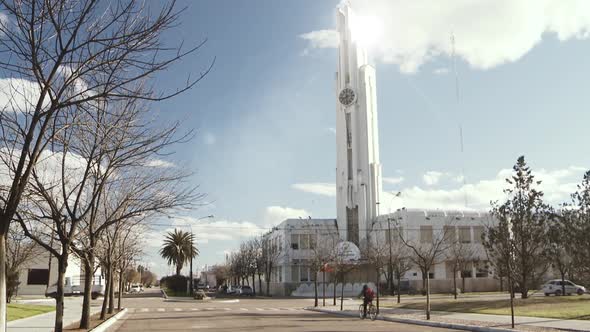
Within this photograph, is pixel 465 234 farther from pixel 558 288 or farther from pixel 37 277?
pixel 37 277

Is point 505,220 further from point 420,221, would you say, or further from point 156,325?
point 420,221

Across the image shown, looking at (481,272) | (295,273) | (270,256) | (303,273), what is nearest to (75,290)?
(270,256)

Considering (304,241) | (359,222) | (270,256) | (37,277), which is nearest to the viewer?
(37,277)

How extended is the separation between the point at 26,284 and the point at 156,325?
5502 cm

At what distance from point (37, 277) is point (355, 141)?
153 ft

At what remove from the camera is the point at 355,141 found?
8025 centimetres

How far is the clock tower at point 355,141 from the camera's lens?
78.2 m

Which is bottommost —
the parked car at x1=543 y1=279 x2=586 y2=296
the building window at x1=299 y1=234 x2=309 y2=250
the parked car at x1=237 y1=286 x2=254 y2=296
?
the parked car at x1=237 y1=286 x2=254 y2=296

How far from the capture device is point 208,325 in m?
23.9

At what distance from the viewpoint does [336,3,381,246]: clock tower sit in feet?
257

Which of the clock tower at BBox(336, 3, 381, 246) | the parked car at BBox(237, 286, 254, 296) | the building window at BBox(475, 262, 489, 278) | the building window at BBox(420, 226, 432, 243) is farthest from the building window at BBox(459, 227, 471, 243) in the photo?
the parked car at BBox(237, 286, 254, 296)

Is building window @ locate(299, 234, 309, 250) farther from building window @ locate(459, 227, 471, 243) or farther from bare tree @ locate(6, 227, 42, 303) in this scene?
bare tree @ locate(6, 227, 42, 303)

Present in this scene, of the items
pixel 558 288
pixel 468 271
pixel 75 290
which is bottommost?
pixel 75 290

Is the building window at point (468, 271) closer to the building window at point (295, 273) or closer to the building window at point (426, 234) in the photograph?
the building window at point (426, 234)
